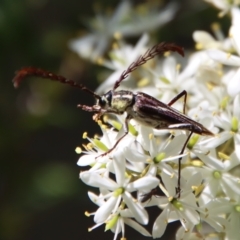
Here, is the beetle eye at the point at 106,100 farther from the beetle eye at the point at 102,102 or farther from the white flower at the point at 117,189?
the white flower at the point at 117,189

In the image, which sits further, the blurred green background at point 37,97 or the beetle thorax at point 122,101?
the blurred green background at point 37,97

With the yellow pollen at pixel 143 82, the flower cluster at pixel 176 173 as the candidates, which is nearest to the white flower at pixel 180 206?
the flower cluster at pixel 176 173

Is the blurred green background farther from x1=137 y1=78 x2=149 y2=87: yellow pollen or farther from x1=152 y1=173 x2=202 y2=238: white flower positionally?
x1=152 y1=173 x2=202 y2=238: white flower

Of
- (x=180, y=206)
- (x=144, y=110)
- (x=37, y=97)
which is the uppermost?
(x=37, y=97)

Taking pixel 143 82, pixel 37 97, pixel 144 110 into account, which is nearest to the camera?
pixel 144 110

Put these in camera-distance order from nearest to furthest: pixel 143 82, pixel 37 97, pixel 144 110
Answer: pixel 144 110, pixel 143 82, pixel 37 97

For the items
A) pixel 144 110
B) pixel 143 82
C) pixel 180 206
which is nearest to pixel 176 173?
pixel 180 206

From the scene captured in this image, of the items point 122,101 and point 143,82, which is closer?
point 122,101

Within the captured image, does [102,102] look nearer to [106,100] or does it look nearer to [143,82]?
[106,100]

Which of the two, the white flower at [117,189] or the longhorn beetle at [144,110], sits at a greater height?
the longhorn beetle at [144,110]

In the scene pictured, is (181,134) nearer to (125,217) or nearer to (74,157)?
(125,217)

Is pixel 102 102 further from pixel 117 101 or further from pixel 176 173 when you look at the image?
pixel 176 173

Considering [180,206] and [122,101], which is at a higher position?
[122,101]
